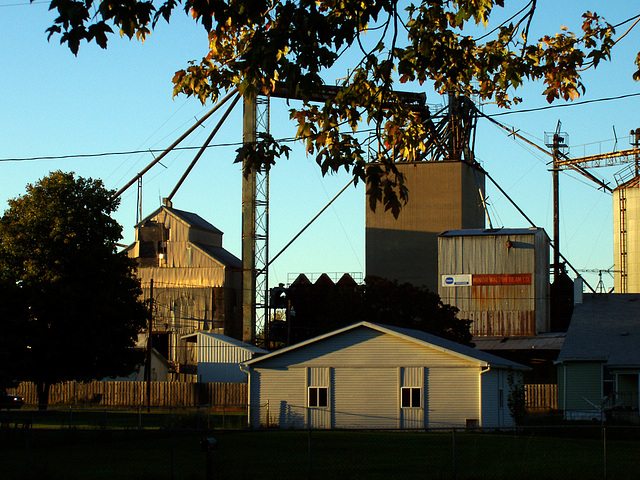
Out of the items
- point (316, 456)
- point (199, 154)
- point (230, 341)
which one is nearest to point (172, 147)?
point (199, 154)

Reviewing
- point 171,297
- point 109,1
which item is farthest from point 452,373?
point 171,297

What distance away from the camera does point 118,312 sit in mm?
43250

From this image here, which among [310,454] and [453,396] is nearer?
[310,454]

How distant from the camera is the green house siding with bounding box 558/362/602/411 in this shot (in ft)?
138

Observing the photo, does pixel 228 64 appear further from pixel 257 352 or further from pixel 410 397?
pixel 257 352

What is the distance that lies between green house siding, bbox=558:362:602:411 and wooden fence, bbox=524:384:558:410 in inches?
341

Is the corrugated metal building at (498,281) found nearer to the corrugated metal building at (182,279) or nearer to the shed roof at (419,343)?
the corrugated metal building at (182,279)

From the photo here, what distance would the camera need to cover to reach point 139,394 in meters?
60.5

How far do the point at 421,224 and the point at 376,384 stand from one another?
132 feet

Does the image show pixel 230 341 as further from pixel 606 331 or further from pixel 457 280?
pixel 606 331

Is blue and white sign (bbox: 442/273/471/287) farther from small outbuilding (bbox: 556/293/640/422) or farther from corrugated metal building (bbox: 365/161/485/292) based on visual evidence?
small outbuilding (bbox: 556/293/640/422)

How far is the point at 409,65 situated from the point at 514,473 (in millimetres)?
11615

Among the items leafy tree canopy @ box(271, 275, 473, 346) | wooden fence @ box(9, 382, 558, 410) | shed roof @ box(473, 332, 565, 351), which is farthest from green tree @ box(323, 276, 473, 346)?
wooden fence @ box(9, 382, 558, 410)

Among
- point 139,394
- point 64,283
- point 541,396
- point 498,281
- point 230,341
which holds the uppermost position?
point 498,281
